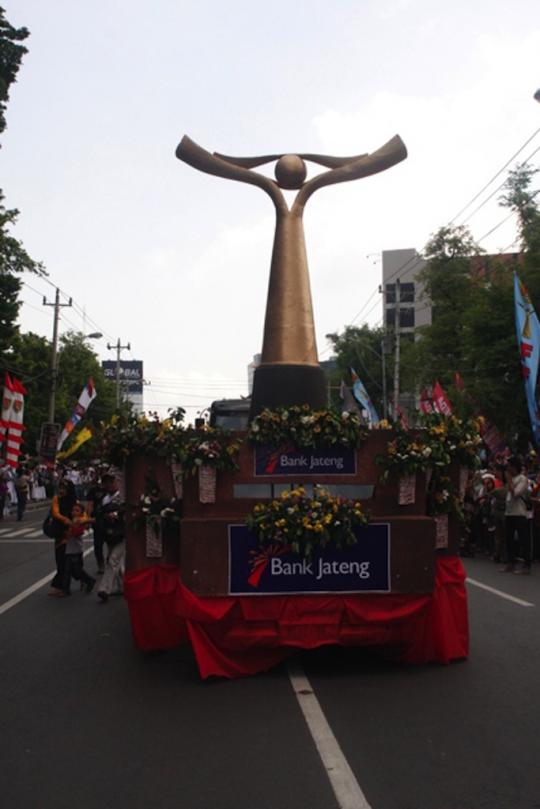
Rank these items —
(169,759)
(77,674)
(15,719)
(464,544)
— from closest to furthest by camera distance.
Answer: (169,759)
(15,719)
(77,674)
(464,544)

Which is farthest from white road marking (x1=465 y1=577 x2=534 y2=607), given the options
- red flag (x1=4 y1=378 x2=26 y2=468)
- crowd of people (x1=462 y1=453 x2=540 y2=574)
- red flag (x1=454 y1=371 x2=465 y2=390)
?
red flag (x1=454 y1=371 x2=465 y2=390)

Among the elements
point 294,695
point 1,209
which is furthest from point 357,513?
point 1,209

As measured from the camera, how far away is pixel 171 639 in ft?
24.8

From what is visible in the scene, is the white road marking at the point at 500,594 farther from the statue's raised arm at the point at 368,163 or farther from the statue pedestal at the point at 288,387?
the statue's raised arm at the point at 368,163

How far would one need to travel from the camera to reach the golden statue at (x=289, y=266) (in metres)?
10.2

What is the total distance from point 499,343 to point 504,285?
3228mm

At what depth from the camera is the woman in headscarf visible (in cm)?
1190

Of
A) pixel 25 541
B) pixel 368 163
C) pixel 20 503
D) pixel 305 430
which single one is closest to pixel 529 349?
pixel 368 163

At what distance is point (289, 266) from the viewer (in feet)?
35.7

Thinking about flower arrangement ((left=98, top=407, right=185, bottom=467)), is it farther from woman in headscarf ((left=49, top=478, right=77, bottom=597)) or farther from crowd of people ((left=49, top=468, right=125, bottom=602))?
woman in headscarf ((left=49, top=478, right=77, bottom=597))

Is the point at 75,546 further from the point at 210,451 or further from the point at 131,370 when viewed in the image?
the point at 131,370

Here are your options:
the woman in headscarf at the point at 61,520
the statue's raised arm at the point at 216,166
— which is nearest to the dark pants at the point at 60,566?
the woman in headscarf at the point at 61,520

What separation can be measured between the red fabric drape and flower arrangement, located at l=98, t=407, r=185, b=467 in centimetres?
110

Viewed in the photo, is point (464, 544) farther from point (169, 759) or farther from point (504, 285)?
point (504, 285)
